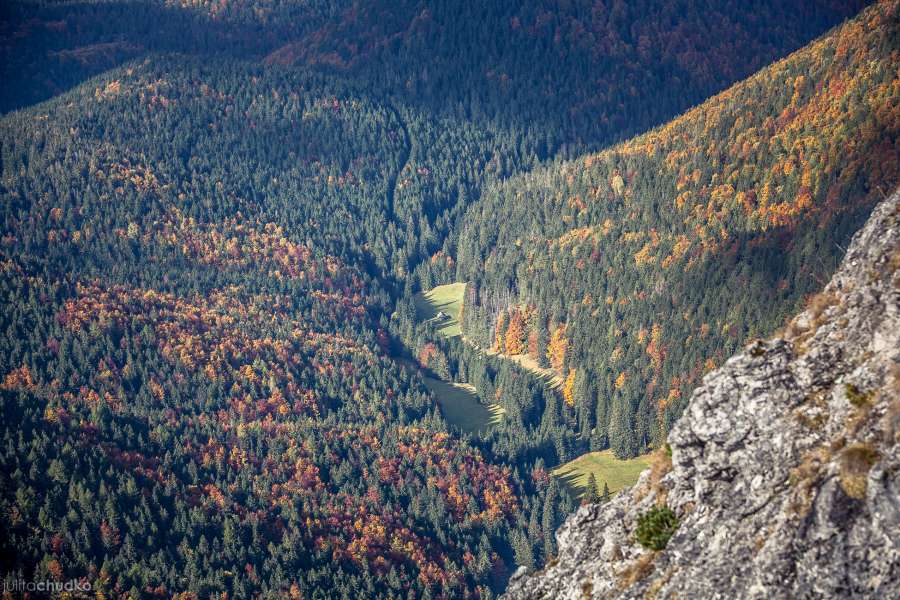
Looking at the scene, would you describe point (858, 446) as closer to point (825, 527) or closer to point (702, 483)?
point (825, 527)

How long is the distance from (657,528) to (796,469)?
11.8m

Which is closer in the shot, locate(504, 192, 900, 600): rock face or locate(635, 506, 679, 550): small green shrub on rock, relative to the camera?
locate(504, 192, 900, 600): rock face

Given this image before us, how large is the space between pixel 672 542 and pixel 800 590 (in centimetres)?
1208

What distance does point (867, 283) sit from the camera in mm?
60250

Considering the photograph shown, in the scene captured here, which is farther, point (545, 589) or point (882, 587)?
point (545, 589)

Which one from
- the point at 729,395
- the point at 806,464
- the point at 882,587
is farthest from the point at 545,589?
the point at 882,587

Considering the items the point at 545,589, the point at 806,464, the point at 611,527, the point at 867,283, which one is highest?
the point at 867,283

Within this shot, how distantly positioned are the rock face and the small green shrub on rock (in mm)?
664

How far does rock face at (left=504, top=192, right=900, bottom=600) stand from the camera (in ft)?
164

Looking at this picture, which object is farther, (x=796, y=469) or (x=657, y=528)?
(x=657, y=528)

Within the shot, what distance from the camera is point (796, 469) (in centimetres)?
5616

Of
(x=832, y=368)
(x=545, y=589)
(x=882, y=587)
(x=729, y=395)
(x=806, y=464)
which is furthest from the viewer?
(x=545, y=589)

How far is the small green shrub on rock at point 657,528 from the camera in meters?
64.8

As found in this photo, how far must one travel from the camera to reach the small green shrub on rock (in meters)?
64.8
